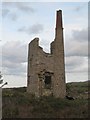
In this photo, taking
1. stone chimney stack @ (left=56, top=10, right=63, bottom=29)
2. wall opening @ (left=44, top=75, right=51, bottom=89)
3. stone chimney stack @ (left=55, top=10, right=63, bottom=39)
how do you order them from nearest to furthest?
wall opening @ (left=44, top=75, right=51, bottom=89), stone chimney stack @ (left=55, top=10, right=63, bottom=39), stone chimney stack @ (left=56, top=10, right=63, bottom=29)

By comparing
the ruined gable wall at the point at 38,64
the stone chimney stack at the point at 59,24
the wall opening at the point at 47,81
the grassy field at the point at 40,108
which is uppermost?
the stone chimney stack at the point at 59,24

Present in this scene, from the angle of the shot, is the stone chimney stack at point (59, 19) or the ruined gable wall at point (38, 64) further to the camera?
the stone chimney stack at point (59, 19)

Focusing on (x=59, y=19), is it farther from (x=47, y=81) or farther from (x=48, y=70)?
(x=47, y=81)

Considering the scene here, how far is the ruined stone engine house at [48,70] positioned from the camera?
3055 centimetres

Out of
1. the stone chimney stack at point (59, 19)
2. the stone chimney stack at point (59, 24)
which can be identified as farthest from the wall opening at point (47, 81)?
the stone chimney stack at point (59, 19)

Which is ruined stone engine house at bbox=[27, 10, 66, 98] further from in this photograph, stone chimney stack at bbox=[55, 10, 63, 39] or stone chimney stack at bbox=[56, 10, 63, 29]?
stone chimney stack at bbox=[56, 10, 63, 29]

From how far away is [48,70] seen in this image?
101 feet

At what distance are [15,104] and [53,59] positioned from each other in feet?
27.3

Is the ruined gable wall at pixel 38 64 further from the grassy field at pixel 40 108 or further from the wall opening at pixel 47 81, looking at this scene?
the grassy field at pixel 40 108

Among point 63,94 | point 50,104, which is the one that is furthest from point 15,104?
point 63,94

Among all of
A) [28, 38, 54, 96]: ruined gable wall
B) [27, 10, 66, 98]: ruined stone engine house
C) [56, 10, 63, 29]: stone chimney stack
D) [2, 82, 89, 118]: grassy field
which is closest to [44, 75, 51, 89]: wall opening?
[27, 10, 66, 98]: ruined stone engine house

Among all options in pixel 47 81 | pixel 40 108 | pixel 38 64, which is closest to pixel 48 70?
pixel 38 64

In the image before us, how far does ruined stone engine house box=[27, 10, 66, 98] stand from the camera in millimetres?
30547

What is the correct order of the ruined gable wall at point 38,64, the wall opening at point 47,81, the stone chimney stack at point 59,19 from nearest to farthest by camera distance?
the ruined gable wall at point 38,64 → the wall opening at point 47,81 → the stone chimney stack at point 59,19
